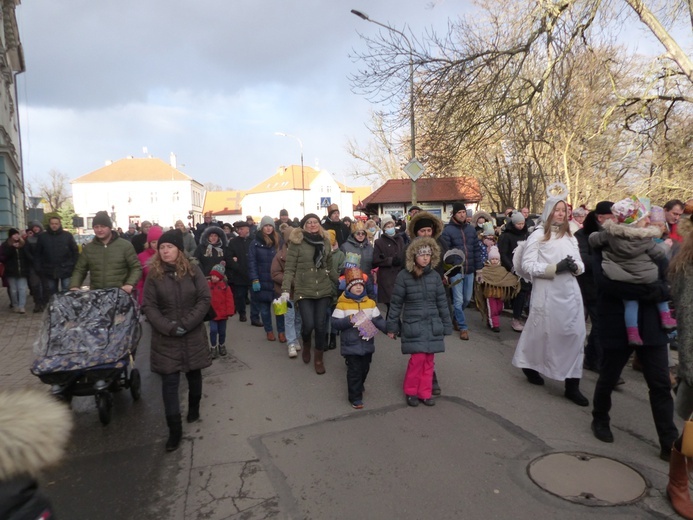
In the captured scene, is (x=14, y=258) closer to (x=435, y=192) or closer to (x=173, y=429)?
(x=173, y=429)

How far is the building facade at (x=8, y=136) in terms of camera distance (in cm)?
1747

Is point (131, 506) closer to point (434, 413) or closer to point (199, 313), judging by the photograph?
point (199, 313)

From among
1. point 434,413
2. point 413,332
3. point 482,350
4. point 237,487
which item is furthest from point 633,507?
point 482,350

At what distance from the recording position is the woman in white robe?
4.79 meters

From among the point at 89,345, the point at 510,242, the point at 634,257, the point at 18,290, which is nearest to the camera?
the point at 634,257

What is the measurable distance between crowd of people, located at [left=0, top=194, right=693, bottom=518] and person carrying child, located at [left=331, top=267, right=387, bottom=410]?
13 mm

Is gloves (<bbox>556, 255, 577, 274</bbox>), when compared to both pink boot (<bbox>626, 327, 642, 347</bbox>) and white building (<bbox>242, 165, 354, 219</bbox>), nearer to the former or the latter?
pink boot (<bbox>626, 327, 642, 347</bbox>)

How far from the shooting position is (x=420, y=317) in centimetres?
484

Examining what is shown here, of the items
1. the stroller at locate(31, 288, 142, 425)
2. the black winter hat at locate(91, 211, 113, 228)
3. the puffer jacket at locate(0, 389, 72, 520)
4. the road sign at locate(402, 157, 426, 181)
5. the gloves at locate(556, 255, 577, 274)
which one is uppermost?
the road sign at locate(402, 157, 426, 181)

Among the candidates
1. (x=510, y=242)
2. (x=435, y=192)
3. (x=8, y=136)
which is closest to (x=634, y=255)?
(x=510, y=242)

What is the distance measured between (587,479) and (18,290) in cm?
1182

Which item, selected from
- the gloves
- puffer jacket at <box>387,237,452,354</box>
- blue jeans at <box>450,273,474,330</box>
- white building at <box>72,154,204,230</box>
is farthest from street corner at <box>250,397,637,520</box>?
white building at <box>72,154,204,230</box>

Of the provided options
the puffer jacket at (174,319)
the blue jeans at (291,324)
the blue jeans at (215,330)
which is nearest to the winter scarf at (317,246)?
the blue jeans at (291,324)

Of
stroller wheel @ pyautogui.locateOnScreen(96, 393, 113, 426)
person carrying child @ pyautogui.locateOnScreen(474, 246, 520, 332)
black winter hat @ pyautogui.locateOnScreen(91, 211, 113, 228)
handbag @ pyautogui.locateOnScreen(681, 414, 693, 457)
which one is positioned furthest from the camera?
person carrying child @ pyautogui.locateOnScreen(474, 246, 520, 332)
